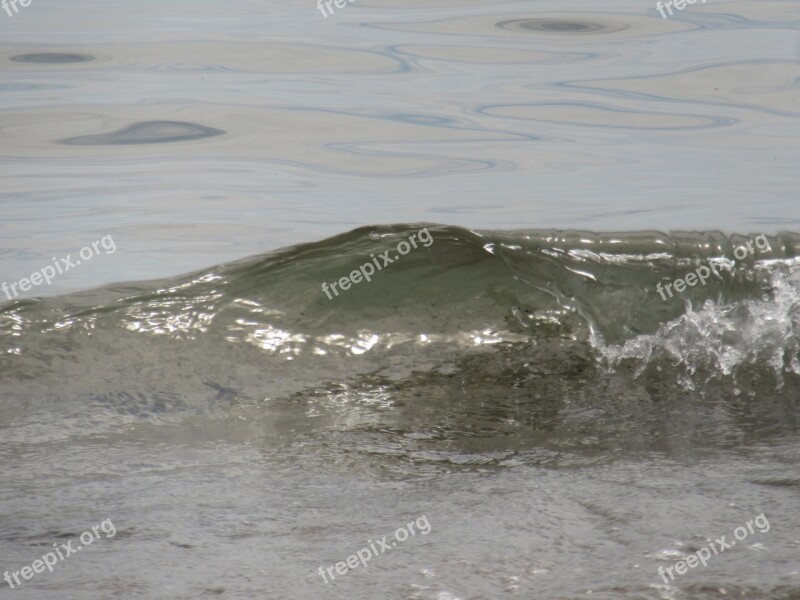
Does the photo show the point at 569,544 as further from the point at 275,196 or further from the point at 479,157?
the point at 479,157

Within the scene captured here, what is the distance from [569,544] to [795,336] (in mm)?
2602

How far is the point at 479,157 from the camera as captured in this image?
9.32 metres
